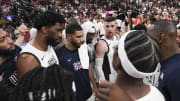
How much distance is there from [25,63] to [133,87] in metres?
1.32

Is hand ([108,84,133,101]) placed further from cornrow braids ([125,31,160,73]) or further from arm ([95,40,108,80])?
arm ([95,40,108,80])

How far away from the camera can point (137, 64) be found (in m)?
1.15

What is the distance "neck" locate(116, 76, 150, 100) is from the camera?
1201 millimetres

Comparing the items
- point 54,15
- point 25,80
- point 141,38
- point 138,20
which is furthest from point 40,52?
point 138,20

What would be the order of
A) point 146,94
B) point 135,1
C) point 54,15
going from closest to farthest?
point 146,94
point 54,15
point 135,1

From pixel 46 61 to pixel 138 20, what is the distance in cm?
598

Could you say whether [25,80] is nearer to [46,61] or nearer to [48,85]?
[48,85]

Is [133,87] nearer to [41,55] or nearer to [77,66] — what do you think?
[41,55]

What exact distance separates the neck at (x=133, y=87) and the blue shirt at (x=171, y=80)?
1.33ft

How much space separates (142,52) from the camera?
1.16m

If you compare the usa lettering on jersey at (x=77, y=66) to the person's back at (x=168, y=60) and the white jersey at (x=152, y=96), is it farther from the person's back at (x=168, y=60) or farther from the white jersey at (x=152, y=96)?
the white jersey at (x=152, y=96)

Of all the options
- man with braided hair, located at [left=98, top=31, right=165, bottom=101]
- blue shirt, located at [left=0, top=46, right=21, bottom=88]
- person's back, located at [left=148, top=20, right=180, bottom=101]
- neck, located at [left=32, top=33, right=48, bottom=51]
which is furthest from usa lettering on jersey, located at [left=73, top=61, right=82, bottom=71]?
man with braided hair, located at [left=98, top=31, right=165, bottom=101]

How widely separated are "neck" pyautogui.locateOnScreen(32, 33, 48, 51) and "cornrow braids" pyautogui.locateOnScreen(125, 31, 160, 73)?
1.49m

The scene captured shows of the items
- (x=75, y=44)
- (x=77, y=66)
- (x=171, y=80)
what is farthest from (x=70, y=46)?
(x=171, y=80)
